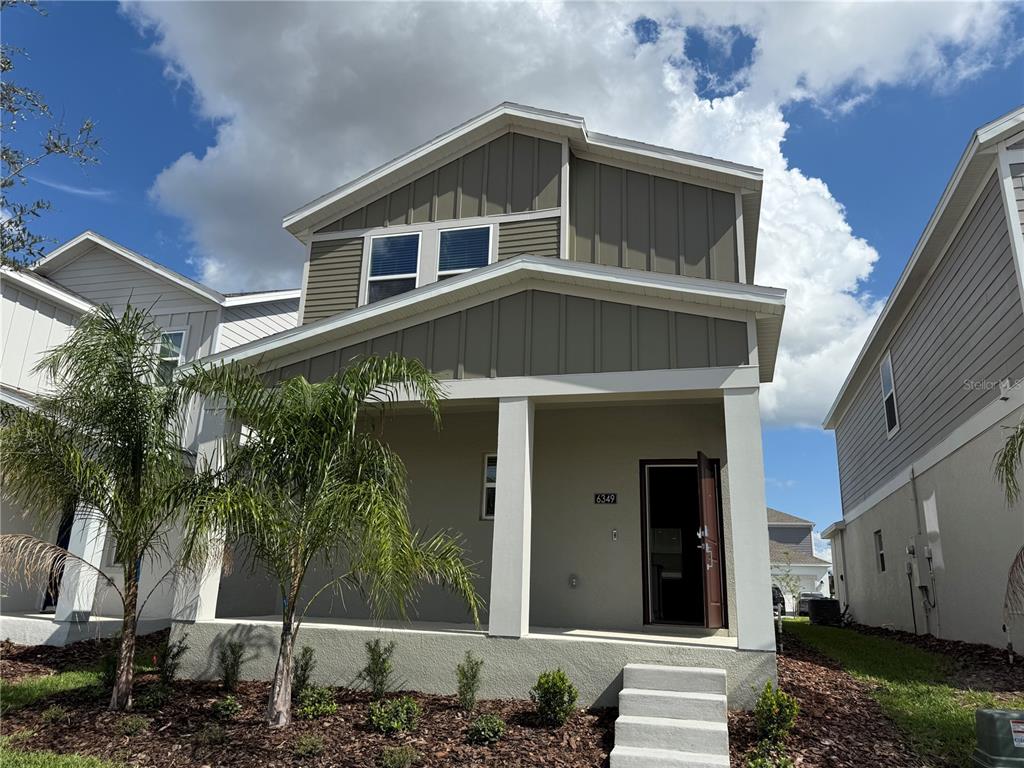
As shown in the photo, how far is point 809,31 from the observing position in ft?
32.1

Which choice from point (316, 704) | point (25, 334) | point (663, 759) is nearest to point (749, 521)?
point (663, 759)

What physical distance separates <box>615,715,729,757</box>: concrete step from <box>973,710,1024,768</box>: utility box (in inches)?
72.9

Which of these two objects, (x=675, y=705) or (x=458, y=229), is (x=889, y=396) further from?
(x=675, y=705)

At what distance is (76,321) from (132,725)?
33.1 ft

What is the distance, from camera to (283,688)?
634cm

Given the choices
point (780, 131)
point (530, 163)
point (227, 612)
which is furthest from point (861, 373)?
point (227, 612)

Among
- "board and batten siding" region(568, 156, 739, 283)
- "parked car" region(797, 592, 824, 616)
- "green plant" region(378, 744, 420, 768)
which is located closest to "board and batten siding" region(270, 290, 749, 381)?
"board and batten siding" region(568, 156, 739, 283)

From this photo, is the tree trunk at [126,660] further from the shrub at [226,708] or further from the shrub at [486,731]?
the shrub at [486,731]

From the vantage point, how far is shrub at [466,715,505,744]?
5.87 m

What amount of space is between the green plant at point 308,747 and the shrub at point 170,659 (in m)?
2.57

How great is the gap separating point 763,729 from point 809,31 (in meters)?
9.31

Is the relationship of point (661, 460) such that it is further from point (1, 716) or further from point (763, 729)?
point (1, 716)

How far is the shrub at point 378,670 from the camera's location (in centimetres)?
706

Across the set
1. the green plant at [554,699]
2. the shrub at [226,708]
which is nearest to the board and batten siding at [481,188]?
the green plant at [554,699]
